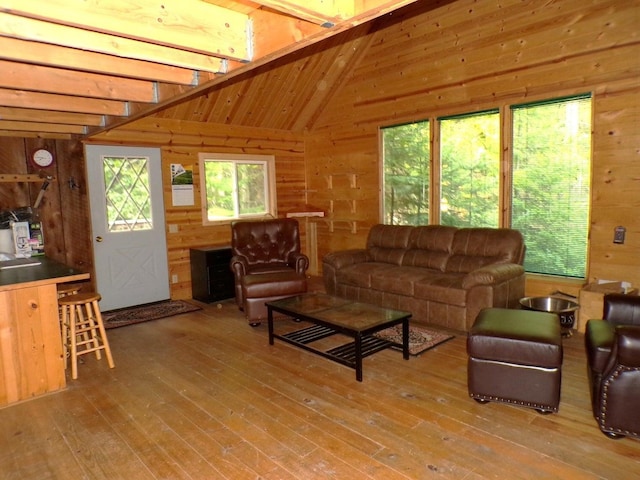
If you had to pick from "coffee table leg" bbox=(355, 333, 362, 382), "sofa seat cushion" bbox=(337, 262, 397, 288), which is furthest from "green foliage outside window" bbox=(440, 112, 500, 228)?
"coffee table leg" bbox=(355, 333, 362, 382)

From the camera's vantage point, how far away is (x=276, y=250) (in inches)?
210

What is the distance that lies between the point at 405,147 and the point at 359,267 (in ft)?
5.99

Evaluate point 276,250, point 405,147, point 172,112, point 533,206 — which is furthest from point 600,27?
point 172,112

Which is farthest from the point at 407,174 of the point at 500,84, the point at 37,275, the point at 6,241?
the point at 6,241

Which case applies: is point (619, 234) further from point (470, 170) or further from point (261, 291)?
point (261, 291)

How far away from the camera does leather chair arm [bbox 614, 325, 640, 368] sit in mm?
2100

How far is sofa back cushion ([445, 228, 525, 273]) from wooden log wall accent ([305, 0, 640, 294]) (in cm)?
58

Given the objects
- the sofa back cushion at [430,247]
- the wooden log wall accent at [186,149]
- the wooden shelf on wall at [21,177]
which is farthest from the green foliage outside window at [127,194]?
the sofa back cushion at [430,247]

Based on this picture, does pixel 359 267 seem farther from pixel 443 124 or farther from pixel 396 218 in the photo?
pixel 443 124

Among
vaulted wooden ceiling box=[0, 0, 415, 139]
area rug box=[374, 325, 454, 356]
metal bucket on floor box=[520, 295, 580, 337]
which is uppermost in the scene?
vaulted wooden ceiling box=[0, 0, 415, 139]

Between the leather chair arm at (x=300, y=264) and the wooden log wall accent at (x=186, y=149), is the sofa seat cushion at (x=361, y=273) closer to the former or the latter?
the leather chair arm at (x=300, y=264)

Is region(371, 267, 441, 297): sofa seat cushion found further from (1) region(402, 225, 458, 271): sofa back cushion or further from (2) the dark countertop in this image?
(2) the dark countertop

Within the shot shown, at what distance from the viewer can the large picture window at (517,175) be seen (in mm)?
4215

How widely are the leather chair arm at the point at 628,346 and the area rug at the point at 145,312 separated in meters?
4.27
